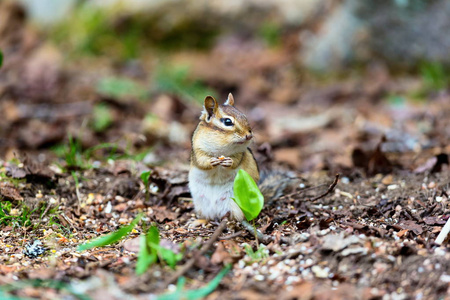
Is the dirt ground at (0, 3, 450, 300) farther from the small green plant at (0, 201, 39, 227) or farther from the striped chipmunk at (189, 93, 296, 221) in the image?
the striped chipmunk at (189, 93, 296, 221)

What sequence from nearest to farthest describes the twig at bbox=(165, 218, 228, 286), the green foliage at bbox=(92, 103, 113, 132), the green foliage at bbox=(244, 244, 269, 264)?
1. the twig at bbox=(165, 218, 228, 286)
2. the green foliage at bbox=(244, 244, 269, 264)
3. the green foliage at bbox=(92, 103, 113, 132)

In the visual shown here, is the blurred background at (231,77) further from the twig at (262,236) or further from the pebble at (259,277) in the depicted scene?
the pebble at (259,277)

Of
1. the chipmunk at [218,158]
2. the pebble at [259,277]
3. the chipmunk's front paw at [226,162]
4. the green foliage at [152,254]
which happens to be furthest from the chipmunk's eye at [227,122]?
the pebble at [259,277]

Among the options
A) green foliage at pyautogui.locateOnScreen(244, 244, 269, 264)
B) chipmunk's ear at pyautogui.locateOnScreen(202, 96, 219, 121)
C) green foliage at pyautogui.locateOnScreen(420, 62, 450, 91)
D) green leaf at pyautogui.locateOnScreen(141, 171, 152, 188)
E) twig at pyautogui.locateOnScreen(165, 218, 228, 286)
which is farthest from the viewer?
green foliage at pyautogui.locateOnScreen(420, 62, 450, 91)

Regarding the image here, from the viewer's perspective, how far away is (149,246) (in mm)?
2836

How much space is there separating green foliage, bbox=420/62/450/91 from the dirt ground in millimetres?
92

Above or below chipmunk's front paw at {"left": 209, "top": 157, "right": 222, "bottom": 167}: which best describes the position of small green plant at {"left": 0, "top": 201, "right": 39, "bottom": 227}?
below

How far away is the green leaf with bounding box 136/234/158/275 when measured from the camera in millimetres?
2689

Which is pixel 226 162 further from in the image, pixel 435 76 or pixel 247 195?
pixel 435 76

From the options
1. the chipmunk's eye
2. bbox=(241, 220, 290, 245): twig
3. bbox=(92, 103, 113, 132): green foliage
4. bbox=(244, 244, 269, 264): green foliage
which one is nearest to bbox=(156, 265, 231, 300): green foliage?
bbox=(244, 244, 269, 264): green foliage

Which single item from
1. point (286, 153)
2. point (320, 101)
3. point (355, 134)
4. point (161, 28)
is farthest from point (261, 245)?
point (161, 28)

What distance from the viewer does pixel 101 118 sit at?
6.55m

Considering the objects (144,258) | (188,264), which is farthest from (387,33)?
(144,258)

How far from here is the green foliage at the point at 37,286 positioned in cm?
246
